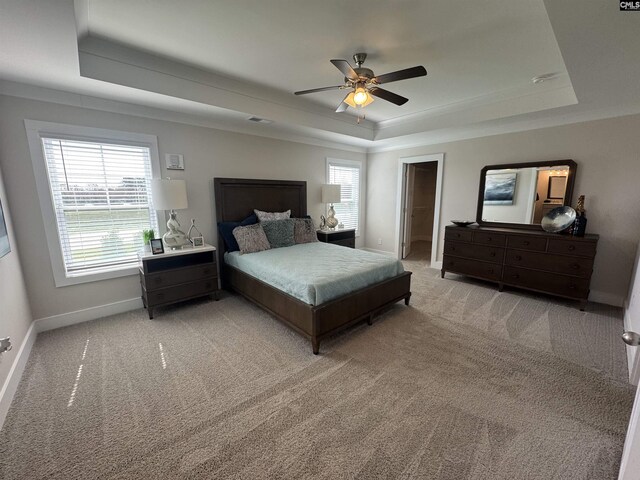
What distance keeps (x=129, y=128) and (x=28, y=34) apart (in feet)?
4.78

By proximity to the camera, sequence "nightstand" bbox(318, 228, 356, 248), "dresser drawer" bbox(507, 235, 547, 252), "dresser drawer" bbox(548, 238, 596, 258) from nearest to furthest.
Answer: "dresser drawer" bbox(548, 238, 596, 258), "dresser drawer" bbox(507, 235, 547, 252), "nightstand" bbox(318, 228, 356, 248)

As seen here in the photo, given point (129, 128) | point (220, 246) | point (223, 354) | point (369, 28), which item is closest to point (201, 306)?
point (220, 246)

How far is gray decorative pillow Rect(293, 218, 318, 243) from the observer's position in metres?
4.08

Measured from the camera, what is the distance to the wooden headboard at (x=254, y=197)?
385 cm

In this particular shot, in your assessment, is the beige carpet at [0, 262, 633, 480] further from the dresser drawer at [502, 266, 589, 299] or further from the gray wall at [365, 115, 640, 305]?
the gray wall at [365, 115, 640, 305]

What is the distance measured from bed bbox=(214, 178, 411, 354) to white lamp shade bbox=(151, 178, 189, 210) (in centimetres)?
66

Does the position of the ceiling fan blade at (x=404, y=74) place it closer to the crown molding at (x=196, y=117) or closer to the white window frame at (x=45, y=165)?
the crown molding at (x=196, y=117)

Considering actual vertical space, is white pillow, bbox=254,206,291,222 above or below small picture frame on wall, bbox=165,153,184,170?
below

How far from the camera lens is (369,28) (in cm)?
212

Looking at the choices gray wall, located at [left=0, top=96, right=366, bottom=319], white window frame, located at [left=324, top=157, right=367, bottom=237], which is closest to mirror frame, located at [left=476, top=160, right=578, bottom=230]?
white window frame, located at [left=324, top=157, right=367, bottom=237]

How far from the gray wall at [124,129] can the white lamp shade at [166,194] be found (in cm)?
43

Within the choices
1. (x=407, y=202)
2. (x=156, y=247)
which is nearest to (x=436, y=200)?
(x=407, y=202)

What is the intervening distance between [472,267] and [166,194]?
4453 millimetres

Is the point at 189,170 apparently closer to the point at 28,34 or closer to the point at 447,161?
the point at 28,34
